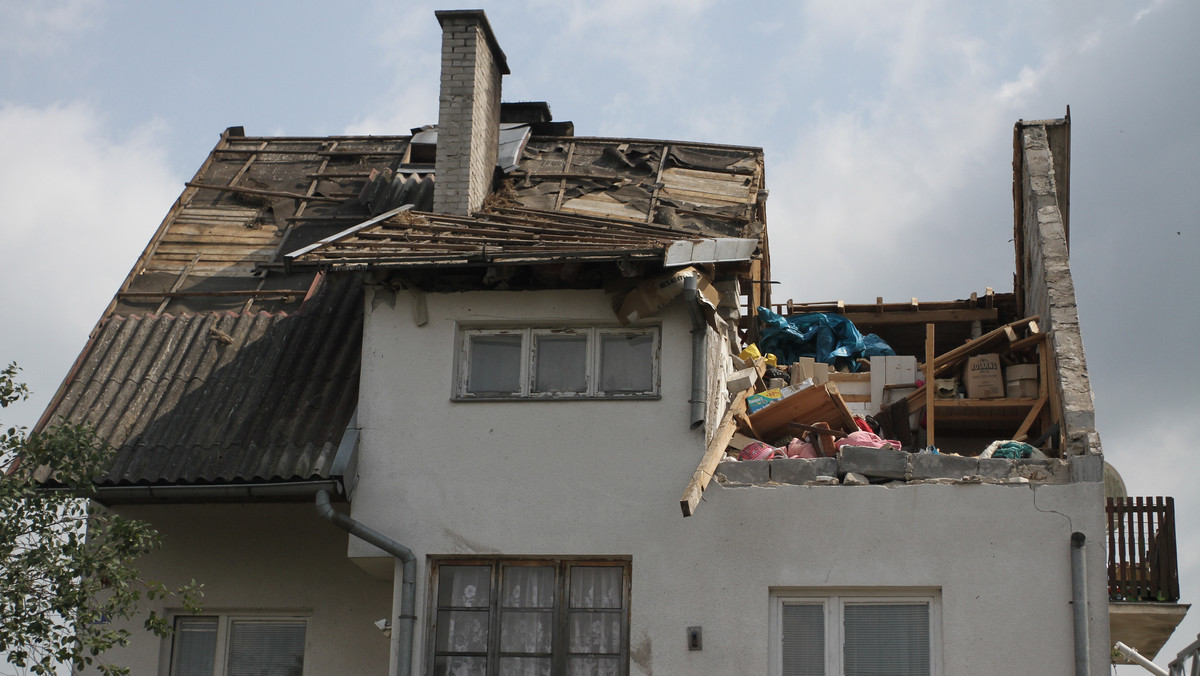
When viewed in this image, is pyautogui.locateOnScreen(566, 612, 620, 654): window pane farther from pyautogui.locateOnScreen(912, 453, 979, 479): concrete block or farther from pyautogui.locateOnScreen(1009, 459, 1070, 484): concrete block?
pyautogui.locateOnScreen(1009, 459, 1070, 484): concrete block

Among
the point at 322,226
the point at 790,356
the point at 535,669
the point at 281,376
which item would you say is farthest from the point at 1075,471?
the point at 322,226

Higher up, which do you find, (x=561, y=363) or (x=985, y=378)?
(x=985, y=378)

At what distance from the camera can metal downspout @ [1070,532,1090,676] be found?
10.7 meters

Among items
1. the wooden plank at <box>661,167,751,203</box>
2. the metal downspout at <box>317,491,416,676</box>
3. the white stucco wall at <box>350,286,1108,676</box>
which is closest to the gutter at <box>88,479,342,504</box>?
the metal downspout at <box>317,491,416,676</box>

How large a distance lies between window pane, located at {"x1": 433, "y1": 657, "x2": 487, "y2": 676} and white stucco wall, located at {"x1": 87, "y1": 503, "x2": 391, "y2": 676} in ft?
2.83

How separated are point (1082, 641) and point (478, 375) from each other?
223 inches

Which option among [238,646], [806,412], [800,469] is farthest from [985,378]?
[238,646]

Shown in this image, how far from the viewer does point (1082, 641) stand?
35.1 ft

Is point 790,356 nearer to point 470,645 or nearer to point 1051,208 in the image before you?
point 1051,208

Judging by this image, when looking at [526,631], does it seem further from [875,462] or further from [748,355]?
[748,355]

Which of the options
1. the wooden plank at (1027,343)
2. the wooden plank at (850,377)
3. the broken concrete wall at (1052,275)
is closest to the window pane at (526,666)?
the broken concrete wall at (1052,275)

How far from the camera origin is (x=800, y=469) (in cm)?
1191

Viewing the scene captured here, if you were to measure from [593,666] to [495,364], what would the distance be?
293 cm

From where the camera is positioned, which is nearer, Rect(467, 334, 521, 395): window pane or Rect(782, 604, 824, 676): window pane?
Rect(782, 604, 824, 676): window pane
